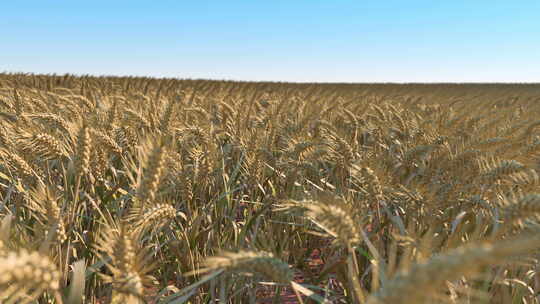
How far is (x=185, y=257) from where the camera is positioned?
156 centimetres

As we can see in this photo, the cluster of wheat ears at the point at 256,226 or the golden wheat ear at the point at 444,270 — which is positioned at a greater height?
the golden wheat ear at the point at 444,270

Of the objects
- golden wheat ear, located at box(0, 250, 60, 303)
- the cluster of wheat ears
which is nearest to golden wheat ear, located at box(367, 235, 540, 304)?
the cluster of wheat ears

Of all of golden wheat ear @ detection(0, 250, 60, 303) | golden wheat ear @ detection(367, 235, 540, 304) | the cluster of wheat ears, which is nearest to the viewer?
golden wheat ear @ detection(367, 235, 540, 304)

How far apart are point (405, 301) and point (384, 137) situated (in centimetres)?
267

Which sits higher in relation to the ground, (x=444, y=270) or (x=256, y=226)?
(x=444, y=270)

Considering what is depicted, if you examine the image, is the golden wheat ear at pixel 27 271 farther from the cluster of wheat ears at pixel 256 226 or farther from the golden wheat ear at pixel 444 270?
the golden wheat ear at pixel 444 270

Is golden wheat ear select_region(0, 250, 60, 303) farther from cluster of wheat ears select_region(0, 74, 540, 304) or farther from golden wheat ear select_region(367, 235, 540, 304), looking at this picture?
golden wheat ear select_region(367, 235, 540, 304)

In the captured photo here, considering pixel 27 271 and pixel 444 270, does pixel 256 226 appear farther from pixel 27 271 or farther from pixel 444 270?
pixel 444 270

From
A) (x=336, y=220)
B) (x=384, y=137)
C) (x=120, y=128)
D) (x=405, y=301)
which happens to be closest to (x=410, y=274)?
(x=405, y=301)

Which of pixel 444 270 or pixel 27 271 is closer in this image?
pixel 444 270

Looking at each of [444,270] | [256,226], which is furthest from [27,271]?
[256,226]

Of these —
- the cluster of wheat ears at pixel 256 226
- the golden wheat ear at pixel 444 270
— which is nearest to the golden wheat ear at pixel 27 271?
the cluster of wheat ears at pixel 256 226

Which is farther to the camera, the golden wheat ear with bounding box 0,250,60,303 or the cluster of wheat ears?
the cluster of wheat ears

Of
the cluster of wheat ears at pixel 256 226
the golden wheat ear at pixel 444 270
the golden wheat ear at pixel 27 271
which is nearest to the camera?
the golden wheat ear at pixel 444 270
